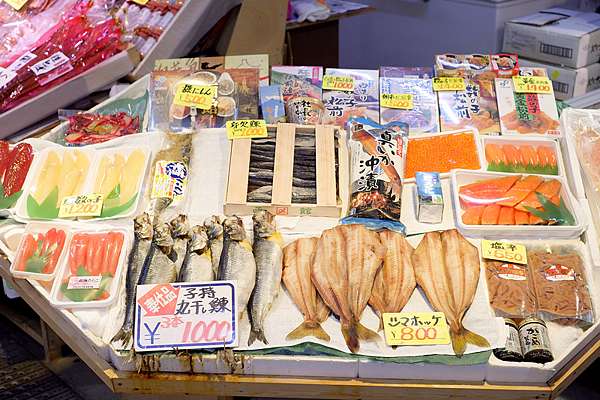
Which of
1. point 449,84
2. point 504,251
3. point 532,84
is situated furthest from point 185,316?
point 532,84

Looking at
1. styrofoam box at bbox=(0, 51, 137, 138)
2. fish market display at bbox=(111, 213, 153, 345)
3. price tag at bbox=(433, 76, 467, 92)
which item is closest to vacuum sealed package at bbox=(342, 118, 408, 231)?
price tag at bbox=(433, 76, 467, 92)

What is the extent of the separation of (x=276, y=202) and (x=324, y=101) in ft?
2.24

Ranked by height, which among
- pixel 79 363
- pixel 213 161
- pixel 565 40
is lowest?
pixel 79 363

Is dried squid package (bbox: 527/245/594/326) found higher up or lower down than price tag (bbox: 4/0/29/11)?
lower down

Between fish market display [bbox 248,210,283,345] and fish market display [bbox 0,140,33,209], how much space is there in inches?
38.5

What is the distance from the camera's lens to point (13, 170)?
Answer: 254 cm

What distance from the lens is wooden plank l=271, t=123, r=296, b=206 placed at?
7.66ft

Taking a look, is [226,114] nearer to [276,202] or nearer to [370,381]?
[276,202]

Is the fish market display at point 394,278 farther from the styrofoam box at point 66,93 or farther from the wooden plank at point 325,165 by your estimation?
the styrofoam box at point 66,93

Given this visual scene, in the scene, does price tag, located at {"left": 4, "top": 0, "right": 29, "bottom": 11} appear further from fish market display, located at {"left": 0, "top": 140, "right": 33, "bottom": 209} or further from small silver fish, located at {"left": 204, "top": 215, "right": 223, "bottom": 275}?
small silver fish, located at {"left": 204, "top": 215, "right": 223, "bottom": 275}

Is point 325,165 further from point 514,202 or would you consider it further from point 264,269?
point 514,202

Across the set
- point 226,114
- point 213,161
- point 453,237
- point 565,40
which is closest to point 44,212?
point 213,161

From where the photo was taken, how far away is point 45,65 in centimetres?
330

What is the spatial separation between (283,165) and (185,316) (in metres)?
0.78
